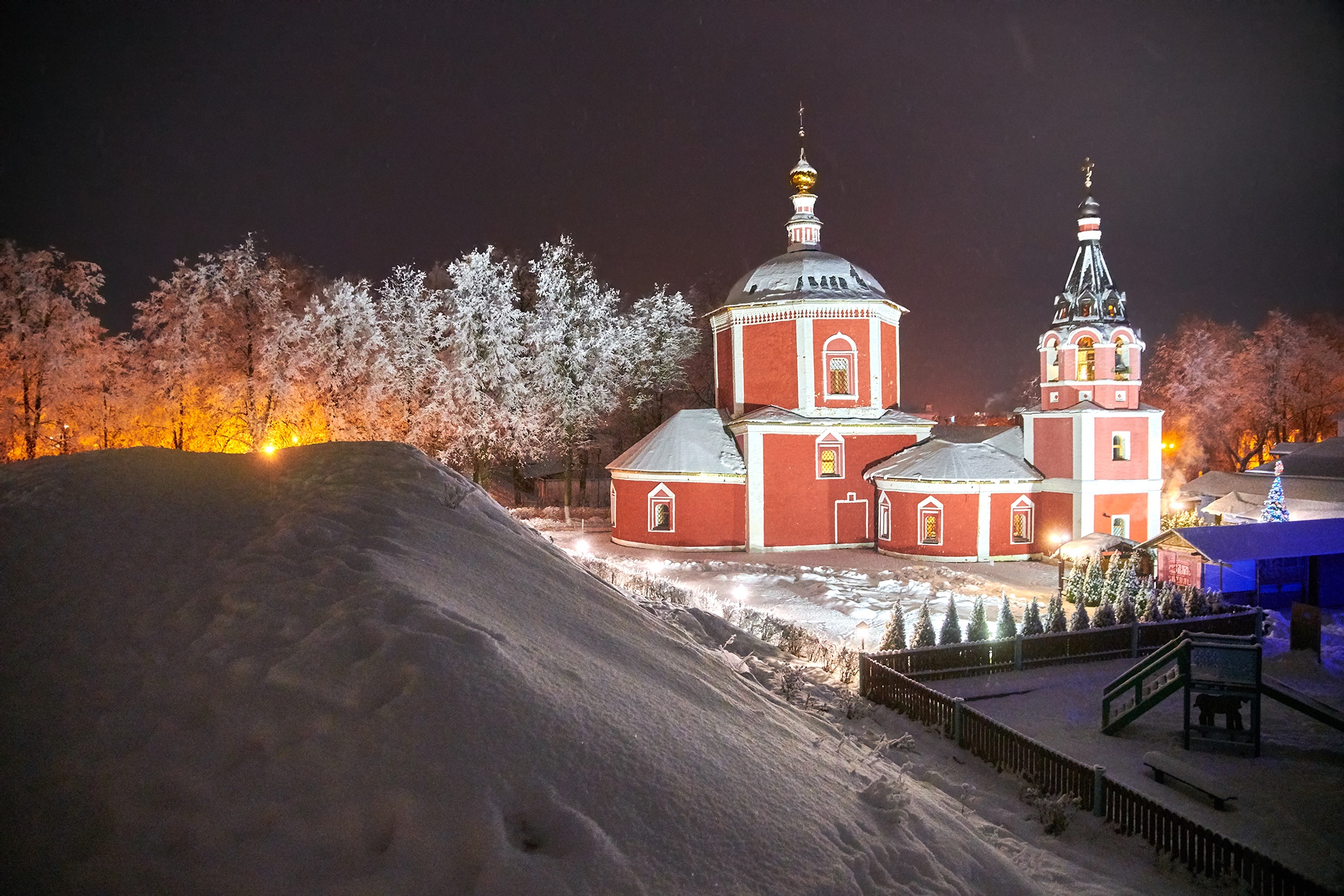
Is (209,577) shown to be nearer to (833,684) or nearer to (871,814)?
(871,814)

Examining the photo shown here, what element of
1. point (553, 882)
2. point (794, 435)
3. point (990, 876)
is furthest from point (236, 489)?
point (794, 435)

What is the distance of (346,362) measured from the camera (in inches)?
1248

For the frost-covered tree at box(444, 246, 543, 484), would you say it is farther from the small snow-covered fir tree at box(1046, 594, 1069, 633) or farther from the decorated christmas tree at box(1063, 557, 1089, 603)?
the small snow-covered fir tree at box(1046, 594, 1069, 633)

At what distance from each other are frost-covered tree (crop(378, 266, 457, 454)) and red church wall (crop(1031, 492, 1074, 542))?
866 inches

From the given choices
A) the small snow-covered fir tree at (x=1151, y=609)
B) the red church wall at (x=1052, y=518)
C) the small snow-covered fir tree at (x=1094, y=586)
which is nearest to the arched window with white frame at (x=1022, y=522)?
the red church wall at (x=1052, y=518)

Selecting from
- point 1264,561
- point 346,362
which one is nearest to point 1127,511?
point 1264,561

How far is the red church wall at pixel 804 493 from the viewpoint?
90.0ft

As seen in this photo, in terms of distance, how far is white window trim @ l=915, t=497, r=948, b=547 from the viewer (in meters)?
25.5

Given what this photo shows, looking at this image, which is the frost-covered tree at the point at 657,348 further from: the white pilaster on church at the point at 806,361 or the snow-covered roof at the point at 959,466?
the snow-covered roof at the point at 959,466

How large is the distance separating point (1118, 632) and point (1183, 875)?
28.1 ft

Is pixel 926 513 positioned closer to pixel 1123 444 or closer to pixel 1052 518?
pixel 1052 518

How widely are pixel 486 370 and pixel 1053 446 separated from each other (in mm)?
21559

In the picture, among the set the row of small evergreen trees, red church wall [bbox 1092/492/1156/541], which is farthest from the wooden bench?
red church wall [bbox 1092/492/1156/541]

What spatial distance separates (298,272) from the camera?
39969 mm
